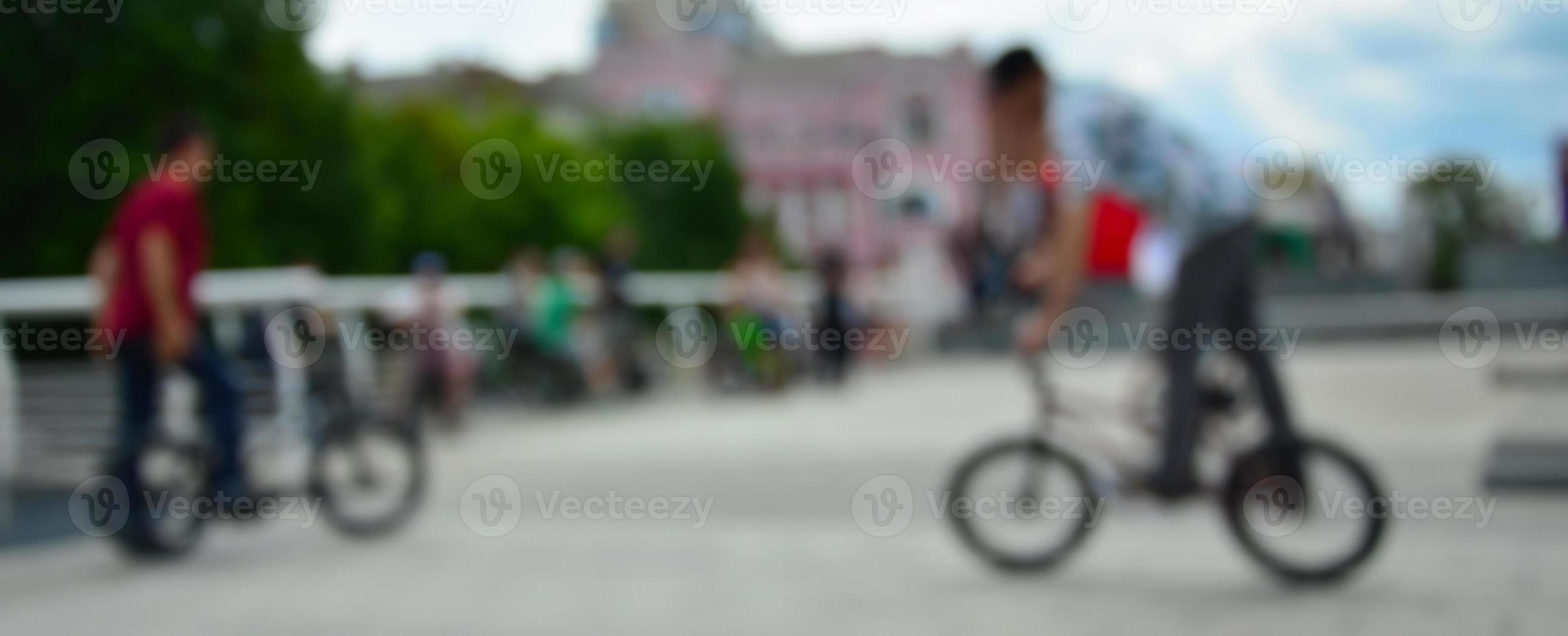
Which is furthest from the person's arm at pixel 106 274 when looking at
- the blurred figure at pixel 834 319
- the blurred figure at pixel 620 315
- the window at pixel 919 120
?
the window at pixel 919 120

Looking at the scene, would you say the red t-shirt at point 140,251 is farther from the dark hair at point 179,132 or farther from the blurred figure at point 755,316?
the blurred figure at point 755,316

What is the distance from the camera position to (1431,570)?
596 centimetres

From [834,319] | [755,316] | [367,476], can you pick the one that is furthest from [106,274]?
[834,319]

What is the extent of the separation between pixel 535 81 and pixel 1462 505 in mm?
84366

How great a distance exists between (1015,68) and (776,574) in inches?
75.2

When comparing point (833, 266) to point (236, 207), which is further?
point (236, 207)

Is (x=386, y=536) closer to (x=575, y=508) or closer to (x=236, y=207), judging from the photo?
(x=575, y=508)

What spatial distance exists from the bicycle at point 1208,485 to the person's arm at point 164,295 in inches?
120

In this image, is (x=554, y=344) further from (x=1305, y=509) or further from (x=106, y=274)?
(x=1305, y=509)

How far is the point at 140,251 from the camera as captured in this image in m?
7.17

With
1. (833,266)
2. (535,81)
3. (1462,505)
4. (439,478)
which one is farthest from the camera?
(535,81)

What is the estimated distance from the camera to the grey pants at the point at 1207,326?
5.81 meters

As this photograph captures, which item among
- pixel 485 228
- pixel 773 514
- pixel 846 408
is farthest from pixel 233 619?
pixel 485 228

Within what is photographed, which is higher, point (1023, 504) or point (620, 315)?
point (620, 315)
